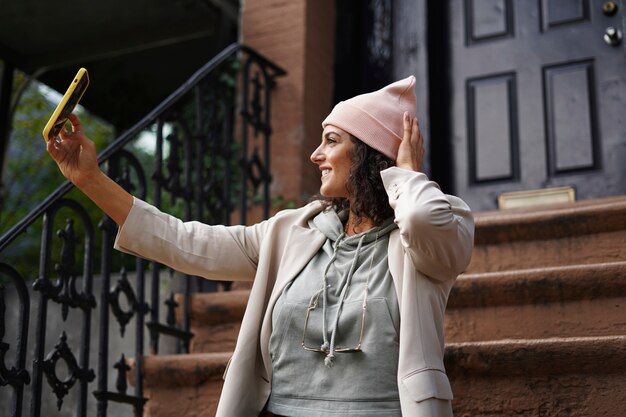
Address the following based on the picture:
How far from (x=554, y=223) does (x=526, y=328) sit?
707mm

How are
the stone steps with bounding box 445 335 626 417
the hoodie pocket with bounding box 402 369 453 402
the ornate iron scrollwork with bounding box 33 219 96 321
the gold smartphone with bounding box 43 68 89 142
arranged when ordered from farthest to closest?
the ornate iron scrollwork with bounding box 33 219 96 321
the stone steps with bounding box 445 335 626 417
the gold smartphone with bounding box 43 68 89 142
the hoodie pocket with bounding box 402 369 453 402

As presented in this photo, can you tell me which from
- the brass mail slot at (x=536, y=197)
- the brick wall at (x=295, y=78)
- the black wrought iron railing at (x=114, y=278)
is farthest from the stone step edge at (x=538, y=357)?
the brick wall at (x=295, y=78)

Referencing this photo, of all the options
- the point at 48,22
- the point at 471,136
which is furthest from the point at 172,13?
the point at 471,136

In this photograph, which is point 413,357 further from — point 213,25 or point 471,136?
point 213,25

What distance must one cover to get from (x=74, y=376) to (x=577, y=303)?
209 cm

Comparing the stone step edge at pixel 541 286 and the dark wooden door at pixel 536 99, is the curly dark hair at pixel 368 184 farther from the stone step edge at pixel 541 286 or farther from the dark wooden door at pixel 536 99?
the dark wooden door at pixel 536 99

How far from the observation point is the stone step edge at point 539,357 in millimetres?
3059

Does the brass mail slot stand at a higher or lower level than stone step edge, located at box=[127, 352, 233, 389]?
higher

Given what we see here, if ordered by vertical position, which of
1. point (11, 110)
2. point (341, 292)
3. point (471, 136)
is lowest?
point (341, 292)

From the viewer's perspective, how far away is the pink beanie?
2.67 meters

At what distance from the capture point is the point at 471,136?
19.0 ft

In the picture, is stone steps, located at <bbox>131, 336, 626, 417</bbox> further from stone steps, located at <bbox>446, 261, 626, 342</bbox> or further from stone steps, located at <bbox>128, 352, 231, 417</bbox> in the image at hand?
stone steps, located at <bbox>128, 352, 231, 417</bbox>

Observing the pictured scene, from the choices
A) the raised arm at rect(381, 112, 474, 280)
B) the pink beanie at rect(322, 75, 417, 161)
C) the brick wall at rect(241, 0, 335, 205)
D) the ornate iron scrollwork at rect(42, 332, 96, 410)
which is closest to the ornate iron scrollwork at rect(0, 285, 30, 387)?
the ornate iron scrollwork at rect(42, 332, 96, 410)

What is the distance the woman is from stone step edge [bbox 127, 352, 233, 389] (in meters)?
1.13
